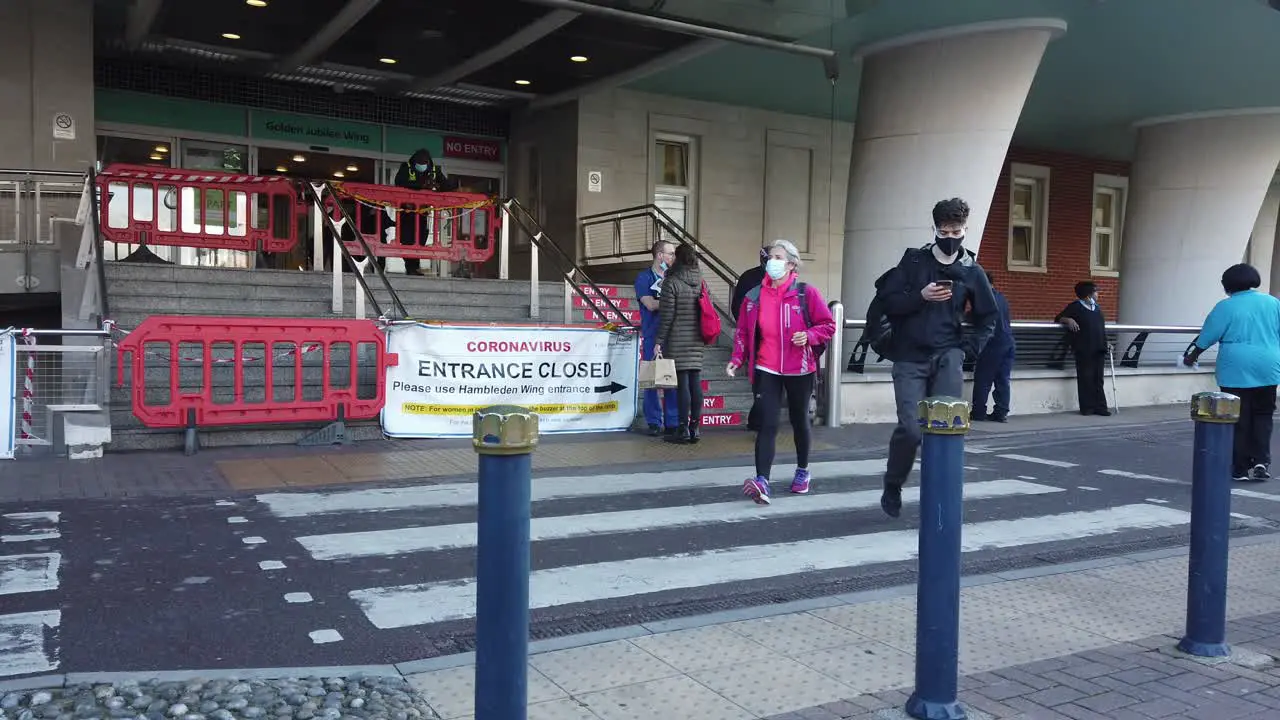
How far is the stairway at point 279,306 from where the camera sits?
951 centimetres

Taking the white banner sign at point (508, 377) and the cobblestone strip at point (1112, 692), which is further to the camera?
the white banner sign at point (508, 377)

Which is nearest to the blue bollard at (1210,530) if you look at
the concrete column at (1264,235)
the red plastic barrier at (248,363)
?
the red plastic barrier at (248,363)

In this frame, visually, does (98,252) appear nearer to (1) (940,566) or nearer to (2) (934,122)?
(1) (940,566)

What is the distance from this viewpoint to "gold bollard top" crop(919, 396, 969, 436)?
370cm

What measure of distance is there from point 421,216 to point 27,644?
12.7 m

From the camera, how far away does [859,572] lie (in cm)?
591

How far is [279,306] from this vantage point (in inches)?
495

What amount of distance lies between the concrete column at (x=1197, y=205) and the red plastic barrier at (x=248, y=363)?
17.3m

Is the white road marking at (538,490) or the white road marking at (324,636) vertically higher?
the white road marking at (324,636)

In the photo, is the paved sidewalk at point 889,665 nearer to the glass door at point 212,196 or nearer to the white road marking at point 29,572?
the white road marking at point 29,572

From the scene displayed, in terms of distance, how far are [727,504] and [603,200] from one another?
493 inches

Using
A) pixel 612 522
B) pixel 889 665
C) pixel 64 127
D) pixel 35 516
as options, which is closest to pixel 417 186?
pixel 64 127

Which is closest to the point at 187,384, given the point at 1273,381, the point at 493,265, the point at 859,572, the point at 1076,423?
the point at 859,572

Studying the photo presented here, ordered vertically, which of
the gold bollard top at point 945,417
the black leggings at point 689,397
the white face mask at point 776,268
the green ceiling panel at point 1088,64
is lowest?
the black leggings at point 689,397
